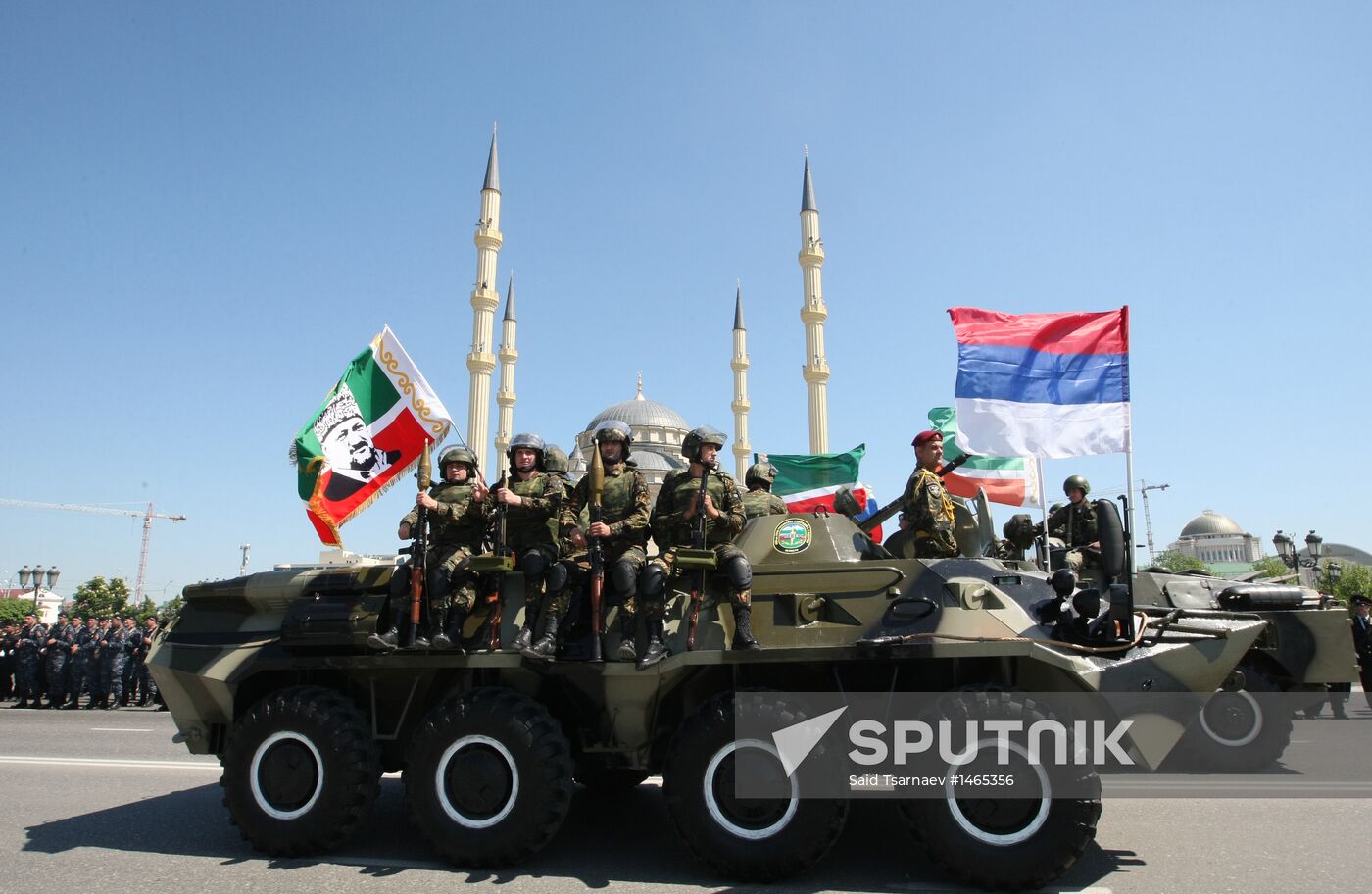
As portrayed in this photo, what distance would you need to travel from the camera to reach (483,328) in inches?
1788

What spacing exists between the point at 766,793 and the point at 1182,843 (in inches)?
104

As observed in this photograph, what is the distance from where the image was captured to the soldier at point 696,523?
5.27 metres

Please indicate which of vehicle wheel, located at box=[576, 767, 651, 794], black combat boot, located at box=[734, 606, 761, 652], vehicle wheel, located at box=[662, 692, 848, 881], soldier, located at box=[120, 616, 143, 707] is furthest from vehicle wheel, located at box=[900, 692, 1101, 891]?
soldier, located at box=[120, 616, 143, 707]

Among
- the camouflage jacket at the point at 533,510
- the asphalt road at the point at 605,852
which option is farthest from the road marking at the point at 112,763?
the camouflage jacket at the point at 533,510

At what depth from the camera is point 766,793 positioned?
15.7 ft

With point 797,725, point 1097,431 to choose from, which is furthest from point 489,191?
point 797,725

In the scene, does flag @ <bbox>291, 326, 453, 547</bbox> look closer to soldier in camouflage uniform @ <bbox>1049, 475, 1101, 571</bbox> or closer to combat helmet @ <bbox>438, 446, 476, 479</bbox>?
combat helmet @ <bbox>438, 446, 476, 479</bbox>

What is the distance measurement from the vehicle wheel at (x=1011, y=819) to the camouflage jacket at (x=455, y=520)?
314 centimetres

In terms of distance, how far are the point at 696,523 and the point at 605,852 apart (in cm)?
199

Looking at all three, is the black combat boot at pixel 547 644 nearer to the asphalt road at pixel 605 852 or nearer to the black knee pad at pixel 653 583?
the black knee pad at pixel 653 583

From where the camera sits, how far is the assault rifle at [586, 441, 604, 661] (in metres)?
5.44

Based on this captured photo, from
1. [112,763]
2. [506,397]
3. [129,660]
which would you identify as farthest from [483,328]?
[112,763]

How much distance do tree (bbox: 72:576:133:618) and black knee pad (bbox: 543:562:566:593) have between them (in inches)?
3206

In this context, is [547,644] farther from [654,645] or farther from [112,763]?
[112,763]
